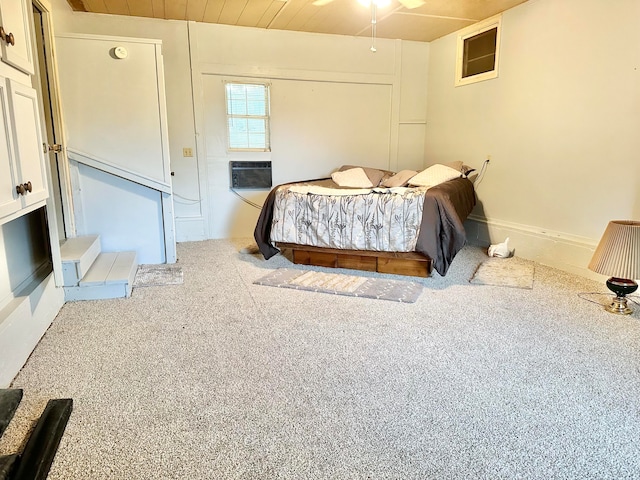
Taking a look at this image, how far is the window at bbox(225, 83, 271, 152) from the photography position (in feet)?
15.9

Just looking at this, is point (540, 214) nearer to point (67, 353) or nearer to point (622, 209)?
point (622, 209)

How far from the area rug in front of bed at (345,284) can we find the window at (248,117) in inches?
81.0

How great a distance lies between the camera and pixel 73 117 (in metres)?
3.38

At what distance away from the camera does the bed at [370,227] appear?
328 centimetres

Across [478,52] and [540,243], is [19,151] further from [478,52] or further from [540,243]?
[478,52]

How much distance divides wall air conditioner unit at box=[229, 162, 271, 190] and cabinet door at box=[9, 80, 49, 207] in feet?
8.98

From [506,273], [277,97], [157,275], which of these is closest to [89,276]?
[157,275]

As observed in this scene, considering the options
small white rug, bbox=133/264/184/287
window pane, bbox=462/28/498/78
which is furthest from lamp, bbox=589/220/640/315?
small white rug, bbox=133/264/184/287

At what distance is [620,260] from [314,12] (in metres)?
3.45

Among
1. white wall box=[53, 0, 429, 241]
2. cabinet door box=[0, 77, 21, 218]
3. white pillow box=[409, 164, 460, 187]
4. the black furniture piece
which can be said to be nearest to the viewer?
the black furniture piece

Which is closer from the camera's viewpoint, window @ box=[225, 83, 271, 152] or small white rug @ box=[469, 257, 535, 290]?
small white rug @ box=[469, 257, 535, 290]

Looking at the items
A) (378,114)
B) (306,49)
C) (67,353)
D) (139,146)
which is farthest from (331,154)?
(67,353)

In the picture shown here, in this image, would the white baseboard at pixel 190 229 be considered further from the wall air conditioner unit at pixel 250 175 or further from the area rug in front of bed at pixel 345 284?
the area rug in front of bed at pixel 345 284

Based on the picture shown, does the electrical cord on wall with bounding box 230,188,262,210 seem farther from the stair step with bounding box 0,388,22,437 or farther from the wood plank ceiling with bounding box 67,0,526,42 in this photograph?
the stair step with bounding box 0,388,22,437
